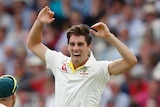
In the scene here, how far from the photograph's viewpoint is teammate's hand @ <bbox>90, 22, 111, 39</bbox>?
29.5 feet

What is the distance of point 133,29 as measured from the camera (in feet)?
50.2

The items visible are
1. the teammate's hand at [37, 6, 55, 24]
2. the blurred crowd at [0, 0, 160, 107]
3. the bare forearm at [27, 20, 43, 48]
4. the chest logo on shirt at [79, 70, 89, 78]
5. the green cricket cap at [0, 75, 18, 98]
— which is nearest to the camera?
the green cricket cap at [0, 75, 18, 98]

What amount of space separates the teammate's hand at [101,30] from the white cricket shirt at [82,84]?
1.42 feet

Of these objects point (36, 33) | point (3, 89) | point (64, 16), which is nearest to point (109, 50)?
Result: point (64, 16)

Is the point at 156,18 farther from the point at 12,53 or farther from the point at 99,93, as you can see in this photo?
the point at 99,93

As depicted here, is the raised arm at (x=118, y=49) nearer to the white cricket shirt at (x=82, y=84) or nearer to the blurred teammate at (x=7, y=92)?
the white cricket shirt at (x=82, y=84)

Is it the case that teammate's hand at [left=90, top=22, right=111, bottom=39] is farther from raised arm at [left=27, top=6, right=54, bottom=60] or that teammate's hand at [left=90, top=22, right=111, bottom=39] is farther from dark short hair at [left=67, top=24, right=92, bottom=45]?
raised arm at [left=27, top=6, right=54, bottom=60]

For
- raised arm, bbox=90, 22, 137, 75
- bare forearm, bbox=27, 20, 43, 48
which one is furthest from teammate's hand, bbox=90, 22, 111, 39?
bare forearm, bbox=27, 20, 43, 48

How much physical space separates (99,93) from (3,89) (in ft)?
4.62

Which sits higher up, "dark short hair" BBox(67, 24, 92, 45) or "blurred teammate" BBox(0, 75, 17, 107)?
"dark short hair" BBox(67, 24, 92, 45)

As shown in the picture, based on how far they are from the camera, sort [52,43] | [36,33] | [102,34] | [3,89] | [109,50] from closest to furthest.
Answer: [3,89] → [102,34] → [36,33] → [109,50] → [52,43]

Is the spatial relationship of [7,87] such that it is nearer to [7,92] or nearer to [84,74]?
[7,92]

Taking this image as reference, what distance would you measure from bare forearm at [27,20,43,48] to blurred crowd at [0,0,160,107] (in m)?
3.68

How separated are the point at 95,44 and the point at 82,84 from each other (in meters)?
6.00
